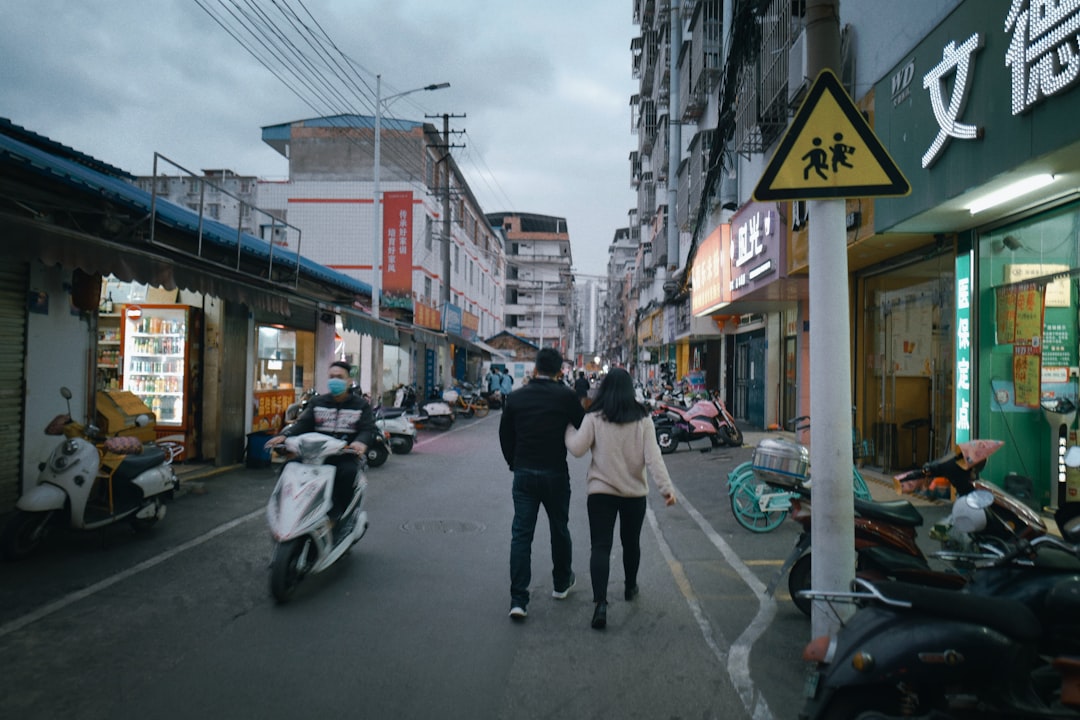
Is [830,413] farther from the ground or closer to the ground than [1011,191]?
closer to the ground

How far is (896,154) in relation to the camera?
7781mm

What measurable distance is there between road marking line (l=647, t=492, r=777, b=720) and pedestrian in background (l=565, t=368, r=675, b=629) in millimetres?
798

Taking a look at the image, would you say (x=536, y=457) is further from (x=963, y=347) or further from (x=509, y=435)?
(x=963, y=347)

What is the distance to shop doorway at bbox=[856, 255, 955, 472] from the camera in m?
9.80

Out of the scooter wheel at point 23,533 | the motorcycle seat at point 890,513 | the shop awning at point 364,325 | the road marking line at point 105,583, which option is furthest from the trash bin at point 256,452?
the motorcycle seat at point 890,513

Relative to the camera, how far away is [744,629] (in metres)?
4.69

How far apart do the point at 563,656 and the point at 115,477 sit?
506 cm

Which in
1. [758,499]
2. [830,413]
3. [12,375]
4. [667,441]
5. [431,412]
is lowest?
[667,441]

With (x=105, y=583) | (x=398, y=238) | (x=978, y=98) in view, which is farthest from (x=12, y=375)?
(x=398, y=238)

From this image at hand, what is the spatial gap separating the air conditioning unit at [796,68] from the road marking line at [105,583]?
10.4 metres

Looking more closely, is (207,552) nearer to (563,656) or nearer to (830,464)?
(563,656)

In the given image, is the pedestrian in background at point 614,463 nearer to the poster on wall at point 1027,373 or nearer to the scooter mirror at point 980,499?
the scooter mirror at point 980,499

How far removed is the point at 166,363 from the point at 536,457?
891cm

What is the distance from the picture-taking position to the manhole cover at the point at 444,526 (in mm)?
7462
